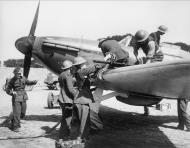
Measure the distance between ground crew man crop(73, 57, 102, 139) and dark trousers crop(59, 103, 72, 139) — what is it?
27.0 inches

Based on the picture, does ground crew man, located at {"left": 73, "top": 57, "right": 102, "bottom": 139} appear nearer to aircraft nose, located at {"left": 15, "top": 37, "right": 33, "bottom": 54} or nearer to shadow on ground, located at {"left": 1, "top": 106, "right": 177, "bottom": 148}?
shadow on ground, located at {"left": 1, "top": 106, "right": 177, "bottom": 148}

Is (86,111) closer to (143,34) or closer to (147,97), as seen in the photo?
(143,34)

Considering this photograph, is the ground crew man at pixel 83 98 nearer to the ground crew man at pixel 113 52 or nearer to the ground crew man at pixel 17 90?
the ground crew man at pixel 113 52

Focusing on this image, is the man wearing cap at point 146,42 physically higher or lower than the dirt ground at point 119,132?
higher

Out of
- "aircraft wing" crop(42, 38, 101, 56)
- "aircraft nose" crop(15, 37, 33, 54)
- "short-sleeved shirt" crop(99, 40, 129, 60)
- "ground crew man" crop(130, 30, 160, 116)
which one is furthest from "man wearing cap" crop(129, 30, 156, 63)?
"aircraft nose" crop(15, 37, 33, 54)

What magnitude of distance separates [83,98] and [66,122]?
88 centimetres

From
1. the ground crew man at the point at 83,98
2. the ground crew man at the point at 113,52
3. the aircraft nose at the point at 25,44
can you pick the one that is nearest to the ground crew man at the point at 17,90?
the aircraft nose at the point at 25,44

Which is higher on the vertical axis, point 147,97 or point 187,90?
point 187,90

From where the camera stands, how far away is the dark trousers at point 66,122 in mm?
5801

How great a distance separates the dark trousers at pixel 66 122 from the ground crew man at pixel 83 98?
0.69 metres

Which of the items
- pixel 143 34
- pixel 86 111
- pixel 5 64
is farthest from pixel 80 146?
pixel 5 64

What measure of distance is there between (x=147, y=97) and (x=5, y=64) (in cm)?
3736

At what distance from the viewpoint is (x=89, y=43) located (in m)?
8.91

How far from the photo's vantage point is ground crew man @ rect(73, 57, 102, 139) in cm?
518
